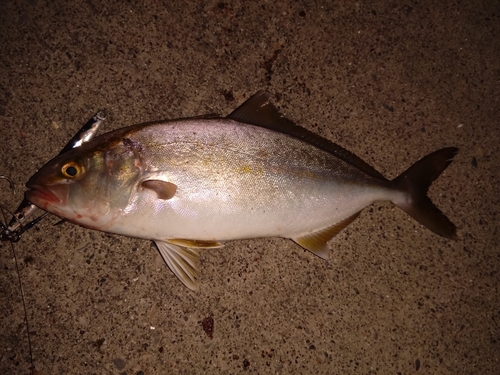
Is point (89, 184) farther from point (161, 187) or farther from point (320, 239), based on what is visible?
point (320, 239)

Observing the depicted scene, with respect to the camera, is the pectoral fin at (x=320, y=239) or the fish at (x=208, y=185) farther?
the pectoral fin at (x=320, y=239)

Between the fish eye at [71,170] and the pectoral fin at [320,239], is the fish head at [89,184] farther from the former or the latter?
the pectoral fin at [320,239]

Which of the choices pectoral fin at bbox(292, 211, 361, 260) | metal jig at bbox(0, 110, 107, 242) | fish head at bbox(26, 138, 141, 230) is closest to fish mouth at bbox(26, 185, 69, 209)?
fish head at bbox(26, 138, 141, 230)

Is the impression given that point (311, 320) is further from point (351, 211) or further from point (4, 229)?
point (4, 229)

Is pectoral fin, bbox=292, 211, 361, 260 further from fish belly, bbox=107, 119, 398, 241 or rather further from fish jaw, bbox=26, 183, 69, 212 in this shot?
fish jaw, bbox=26, 183, 69, 212

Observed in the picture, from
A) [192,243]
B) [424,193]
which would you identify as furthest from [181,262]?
[424,193]

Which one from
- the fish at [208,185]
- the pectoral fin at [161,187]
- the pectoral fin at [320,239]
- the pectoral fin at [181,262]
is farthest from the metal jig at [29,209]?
the pectoral fin at [320,239]

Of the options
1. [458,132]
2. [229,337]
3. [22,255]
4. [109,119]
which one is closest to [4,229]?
[22,255]
